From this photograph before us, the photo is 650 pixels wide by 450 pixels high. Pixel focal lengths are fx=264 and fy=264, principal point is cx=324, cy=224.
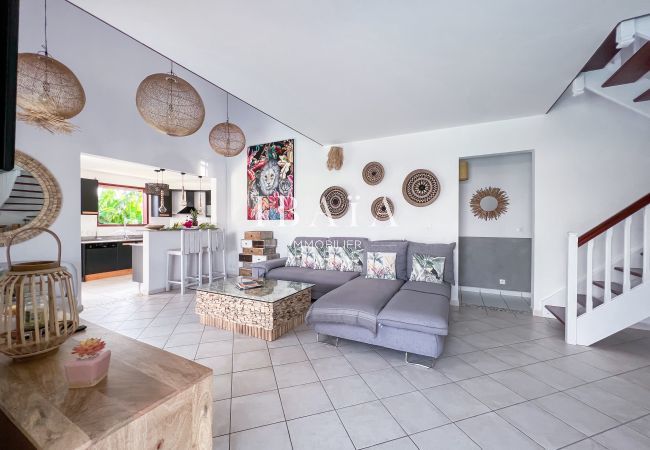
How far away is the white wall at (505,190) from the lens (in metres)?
4.16

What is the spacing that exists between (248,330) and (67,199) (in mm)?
2903

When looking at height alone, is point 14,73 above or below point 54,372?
above

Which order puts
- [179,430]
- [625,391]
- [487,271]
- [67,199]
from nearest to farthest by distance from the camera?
[179,430]
[625,391]
[67,199]
[487,271]

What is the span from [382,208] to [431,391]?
281 cm

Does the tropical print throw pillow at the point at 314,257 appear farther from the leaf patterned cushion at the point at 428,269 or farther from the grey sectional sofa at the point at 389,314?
the leaf patterned cushion at the point at 428,269

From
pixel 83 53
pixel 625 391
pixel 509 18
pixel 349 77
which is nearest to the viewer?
pixel 509 18

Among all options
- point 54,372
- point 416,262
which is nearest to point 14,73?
point 54,372

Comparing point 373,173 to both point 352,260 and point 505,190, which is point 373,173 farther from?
point 505,190

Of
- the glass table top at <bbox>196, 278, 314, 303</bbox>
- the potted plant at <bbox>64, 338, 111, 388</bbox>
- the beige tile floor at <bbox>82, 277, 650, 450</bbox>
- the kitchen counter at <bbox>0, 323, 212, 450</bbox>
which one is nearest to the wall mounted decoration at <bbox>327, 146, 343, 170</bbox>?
the glass table top at <bbox>196, 278, 314, 303</bbox>

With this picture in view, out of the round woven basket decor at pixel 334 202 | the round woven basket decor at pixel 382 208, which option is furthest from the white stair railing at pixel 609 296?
the round woven basket decor at pixel 334 202

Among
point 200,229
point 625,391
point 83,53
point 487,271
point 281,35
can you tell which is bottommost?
point 625,391

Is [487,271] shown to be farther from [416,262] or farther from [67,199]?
[67,199]

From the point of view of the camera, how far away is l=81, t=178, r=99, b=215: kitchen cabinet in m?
5.60

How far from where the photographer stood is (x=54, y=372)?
938 mm
